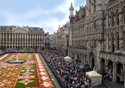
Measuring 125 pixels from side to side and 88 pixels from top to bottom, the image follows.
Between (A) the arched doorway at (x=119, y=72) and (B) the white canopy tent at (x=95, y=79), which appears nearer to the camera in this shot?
(B) the white canopy tent at (x=95, y=79)

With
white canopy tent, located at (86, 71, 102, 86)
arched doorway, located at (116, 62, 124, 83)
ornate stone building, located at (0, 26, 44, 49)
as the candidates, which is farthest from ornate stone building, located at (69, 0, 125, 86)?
ornate stone building, located at (0, 26, 44, 49)

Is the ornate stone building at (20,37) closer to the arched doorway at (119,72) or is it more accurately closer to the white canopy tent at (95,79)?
the arched doorway at (119,72)

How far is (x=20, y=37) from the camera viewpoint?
122125mm

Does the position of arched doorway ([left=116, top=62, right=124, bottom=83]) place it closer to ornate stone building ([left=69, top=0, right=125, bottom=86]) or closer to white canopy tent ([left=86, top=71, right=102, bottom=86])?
ornate stone building ([left=69, top=0, right=125, bottom=86])

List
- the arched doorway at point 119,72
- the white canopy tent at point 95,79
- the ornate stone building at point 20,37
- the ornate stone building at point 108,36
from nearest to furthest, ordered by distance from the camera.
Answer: the white canopy tent at point 95,79 → the ornate stone building at point 108,36 → the arched doorway at point 119,72 → the ornate stone building at point 20,37

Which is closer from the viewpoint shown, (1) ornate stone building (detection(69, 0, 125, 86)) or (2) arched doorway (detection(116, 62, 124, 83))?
(1) ornate stone building (detection(69, 0, 125, 86))

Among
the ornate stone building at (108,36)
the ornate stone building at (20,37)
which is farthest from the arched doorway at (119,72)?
the ornate stone building at (20,37)

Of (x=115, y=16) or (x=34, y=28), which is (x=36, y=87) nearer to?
(x=115, y=16)

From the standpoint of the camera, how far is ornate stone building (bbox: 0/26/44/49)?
392 feet

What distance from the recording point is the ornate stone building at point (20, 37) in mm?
119438

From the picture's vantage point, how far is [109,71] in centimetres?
2753

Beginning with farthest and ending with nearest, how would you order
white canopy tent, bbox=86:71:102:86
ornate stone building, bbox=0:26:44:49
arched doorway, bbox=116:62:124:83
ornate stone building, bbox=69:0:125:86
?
ornate stone building, bbox=0:26:44:49, arched doorway, bbox=116:62:124:83, ornate stone building, bbox=69:0:125:86, white canopy tent, bbox=86:71:102:86

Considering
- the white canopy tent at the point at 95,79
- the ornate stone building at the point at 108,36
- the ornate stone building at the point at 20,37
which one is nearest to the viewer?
the white canopy tent at the point at 95,79

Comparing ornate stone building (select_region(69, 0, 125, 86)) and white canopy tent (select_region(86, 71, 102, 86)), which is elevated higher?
ornate stone building (select_region(69, 0, 125, 86))
